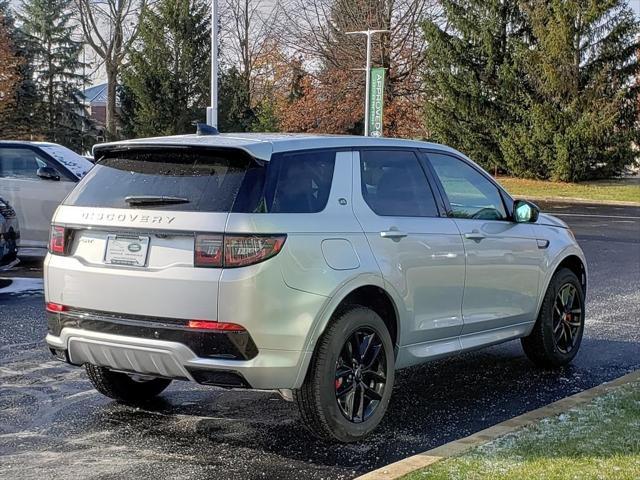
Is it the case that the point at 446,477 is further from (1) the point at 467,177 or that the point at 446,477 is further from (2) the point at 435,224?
(1) the point at 467,177

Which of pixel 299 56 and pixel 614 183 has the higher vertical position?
pixel 299 56

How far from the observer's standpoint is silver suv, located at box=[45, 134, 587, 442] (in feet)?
14.4

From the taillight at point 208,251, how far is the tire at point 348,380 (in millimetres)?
756

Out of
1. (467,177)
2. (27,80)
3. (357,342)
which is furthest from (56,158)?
(27,80)

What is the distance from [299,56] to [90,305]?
4301 cm

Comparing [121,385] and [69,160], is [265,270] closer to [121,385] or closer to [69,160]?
[121,385]

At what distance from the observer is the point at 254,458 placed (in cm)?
463

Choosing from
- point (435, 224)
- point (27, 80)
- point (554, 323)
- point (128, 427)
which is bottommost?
point (128, 427)

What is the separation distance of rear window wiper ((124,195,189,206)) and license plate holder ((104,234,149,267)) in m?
0.19

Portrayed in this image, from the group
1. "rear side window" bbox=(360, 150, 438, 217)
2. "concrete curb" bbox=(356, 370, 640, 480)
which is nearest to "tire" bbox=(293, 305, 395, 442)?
"concrete curb" bbox=(356, 370, 640, 480)

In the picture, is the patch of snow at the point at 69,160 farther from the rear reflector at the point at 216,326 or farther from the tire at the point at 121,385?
the rear reflector at the point at 216,326

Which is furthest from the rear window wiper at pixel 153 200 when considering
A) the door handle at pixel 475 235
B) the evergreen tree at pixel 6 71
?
the evergreen tree at pixel 6 71

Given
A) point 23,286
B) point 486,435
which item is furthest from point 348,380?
point 23,286

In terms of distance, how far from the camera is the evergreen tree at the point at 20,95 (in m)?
49.8
